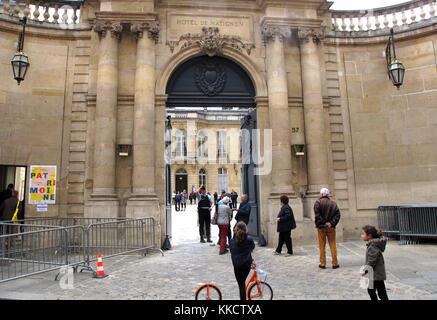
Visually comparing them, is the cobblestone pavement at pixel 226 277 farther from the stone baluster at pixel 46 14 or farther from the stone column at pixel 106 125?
the stone baluster at pixel 46 14

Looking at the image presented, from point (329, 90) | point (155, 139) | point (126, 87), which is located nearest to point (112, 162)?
point (155, 139)

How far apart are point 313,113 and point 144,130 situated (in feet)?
17.0

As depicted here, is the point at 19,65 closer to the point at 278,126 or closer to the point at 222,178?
the point at 278,126

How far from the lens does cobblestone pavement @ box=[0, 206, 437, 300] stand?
A: 5.45 m

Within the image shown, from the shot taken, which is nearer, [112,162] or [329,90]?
[112,162]

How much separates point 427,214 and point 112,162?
8.93 m

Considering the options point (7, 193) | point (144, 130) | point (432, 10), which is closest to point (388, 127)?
point (432, 10)

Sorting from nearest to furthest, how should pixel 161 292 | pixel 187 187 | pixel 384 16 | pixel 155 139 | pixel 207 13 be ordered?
pixel 161 292
pixel 155 139
pixel 207 13
pixel 384 16
pixel 187 187

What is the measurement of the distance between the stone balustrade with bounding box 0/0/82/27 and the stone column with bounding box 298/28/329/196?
7.26 metres

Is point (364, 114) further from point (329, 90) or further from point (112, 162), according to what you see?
point (112, 162)

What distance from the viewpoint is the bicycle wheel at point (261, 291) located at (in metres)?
4.54

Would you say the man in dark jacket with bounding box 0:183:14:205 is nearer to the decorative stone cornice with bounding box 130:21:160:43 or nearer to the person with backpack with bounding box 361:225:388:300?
the decorative stone cornice with bounding box 130:21:160:43

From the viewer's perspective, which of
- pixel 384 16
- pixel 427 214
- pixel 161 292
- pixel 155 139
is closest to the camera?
pixel 161 292

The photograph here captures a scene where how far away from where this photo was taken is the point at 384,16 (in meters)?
12.0
